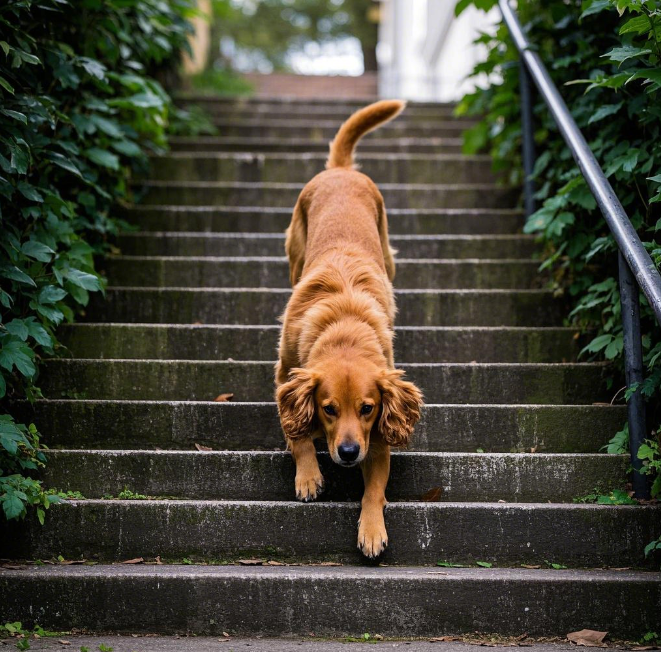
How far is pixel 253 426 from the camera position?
146 inches

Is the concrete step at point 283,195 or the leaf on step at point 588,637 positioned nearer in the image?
the leaf on step at point 588,637

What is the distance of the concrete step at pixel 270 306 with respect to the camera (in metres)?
4.57

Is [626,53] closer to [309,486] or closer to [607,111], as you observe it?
[607,111]

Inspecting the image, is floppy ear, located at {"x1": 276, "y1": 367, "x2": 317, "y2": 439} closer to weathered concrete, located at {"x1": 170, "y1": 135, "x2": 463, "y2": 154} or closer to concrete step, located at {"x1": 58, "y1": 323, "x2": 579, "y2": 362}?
concrete step, located at {"x1": 58, "y1": 323, "x2": 579, "y2": 362}

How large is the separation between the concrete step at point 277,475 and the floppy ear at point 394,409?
287 mm

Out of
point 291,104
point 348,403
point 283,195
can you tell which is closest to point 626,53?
point 348,403

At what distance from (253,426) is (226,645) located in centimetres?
114

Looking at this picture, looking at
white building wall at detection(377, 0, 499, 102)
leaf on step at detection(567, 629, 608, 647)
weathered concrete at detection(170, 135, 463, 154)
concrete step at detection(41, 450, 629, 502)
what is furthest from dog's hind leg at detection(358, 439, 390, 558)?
weathered concrete at detection(170, 135, 463, 154)

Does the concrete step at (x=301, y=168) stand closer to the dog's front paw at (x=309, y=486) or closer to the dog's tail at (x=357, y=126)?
the dog's tail at (x=357, y=126)

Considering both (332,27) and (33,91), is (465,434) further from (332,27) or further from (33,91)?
(332,27)

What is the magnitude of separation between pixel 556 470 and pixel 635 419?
0.37 meters

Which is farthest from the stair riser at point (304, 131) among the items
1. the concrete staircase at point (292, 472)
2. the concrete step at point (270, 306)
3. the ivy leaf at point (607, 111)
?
the ivy leaf at point (607, 111)

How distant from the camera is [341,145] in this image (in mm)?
4816

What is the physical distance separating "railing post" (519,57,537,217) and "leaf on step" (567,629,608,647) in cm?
291
